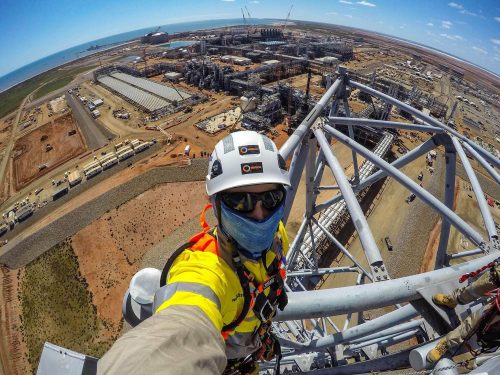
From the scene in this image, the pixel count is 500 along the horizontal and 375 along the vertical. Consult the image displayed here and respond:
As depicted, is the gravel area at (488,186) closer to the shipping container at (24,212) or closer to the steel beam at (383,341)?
the steel beam at (383,341)

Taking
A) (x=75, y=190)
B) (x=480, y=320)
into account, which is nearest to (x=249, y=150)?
(x=480, y=320)

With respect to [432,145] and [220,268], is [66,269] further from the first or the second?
[432,145]

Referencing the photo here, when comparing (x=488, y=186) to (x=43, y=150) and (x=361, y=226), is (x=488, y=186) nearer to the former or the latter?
(x=361, y=226)

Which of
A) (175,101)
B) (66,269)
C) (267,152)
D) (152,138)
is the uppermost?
(175,101)

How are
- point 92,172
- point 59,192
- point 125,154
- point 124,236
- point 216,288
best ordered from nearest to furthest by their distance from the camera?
point 216,288
point 124,236
point 59,192
point 92,172
point 125,154

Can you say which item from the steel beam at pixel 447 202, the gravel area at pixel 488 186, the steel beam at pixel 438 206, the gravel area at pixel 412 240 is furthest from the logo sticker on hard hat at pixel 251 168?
the gravel area at pixel 488 186

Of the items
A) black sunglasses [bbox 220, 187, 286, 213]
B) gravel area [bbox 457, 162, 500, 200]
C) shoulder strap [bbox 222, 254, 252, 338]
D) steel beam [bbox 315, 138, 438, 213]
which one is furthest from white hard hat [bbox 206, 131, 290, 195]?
gravel area [bbox 457, 162, 500, 200]

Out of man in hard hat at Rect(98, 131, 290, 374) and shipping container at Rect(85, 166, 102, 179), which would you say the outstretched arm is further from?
shipping container at Rect(85, 166, 102, 179)

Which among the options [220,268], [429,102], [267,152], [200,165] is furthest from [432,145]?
[429,102]
